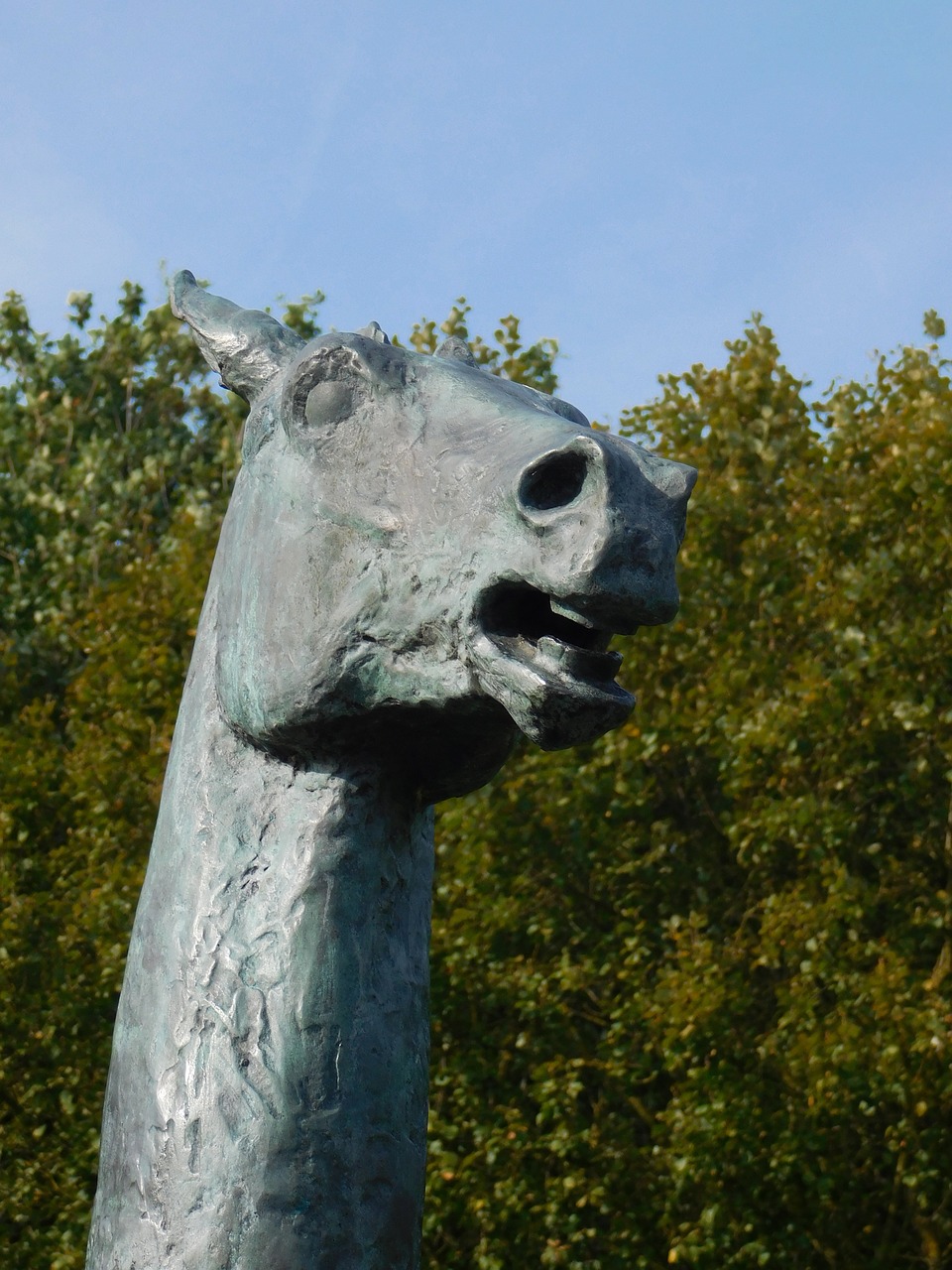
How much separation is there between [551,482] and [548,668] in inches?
8.5

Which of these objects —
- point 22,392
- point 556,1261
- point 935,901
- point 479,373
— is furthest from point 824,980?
point 22,392

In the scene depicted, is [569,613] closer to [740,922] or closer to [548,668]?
[548,668]

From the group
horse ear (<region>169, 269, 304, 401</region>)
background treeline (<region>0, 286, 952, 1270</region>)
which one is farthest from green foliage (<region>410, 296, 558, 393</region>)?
horse ear (<region>169, 269, 304, 401</region>)

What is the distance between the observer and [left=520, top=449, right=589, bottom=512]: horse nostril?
1960mm

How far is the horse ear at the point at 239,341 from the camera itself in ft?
8.55

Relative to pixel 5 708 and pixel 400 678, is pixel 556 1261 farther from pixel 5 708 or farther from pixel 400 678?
pixel 400 678

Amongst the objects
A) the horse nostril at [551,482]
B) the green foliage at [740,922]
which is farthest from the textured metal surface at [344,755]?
the green foliage at [740,922]

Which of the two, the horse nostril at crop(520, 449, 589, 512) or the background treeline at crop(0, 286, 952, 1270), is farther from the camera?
the background treeline at crop(0, 286, 952, 1270)

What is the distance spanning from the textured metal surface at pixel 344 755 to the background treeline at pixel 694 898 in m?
8.24

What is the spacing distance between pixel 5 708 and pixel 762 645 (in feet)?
22.1

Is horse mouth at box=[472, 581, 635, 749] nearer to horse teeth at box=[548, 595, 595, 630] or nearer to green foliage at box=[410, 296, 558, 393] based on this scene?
horse teeth at box=[548, 595, 595, 630]

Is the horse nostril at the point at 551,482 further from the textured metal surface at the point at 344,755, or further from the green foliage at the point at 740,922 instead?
the green foliage at the point at 740,922

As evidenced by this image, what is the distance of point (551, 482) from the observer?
1986 mm

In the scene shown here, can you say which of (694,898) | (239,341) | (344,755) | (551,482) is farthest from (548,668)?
(694,898)
